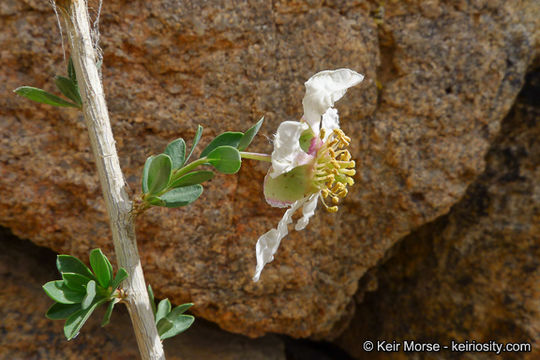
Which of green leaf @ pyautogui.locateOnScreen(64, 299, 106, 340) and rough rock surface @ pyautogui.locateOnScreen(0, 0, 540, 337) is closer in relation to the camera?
green leaf @ pyautogui.locateOnScreen(64, 299, 106, 340)

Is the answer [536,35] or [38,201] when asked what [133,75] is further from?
[536,35]

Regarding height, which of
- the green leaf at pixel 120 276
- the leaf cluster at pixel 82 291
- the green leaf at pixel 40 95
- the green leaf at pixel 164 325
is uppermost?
the green leaf at pixel 40 95

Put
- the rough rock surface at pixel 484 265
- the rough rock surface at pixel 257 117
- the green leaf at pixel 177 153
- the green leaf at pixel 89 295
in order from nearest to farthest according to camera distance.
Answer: the green leaf at pixel 89 295
the green leaf at pixel 177 153
the rough rock surface at pixel 257 117
the rough rock surface at pixel 484 265

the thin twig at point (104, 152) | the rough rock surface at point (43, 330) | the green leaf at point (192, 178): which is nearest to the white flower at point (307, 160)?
the green leaf at point (192, 178)

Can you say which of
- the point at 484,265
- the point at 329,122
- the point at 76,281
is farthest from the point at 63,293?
the point at 484,265

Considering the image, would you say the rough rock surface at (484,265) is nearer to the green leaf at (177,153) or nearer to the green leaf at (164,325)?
the green leaf at (164,325)

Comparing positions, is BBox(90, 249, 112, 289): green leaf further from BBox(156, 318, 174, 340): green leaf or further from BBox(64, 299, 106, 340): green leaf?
BBox(156, 318, 174, 340): green leaf

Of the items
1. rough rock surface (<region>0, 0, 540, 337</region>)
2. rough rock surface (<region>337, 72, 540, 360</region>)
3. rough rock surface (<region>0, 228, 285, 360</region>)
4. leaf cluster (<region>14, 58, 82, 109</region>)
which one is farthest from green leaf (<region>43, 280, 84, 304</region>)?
rough rock surface (<region>337, 72, 540, 360</region>)

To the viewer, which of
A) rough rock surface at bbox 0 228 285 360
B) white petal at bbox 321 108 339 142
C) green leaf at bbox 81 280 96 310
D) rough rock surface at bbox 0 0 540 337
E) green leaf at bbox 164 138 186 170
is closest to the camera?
green leaf at bbox 81 280 96 310
